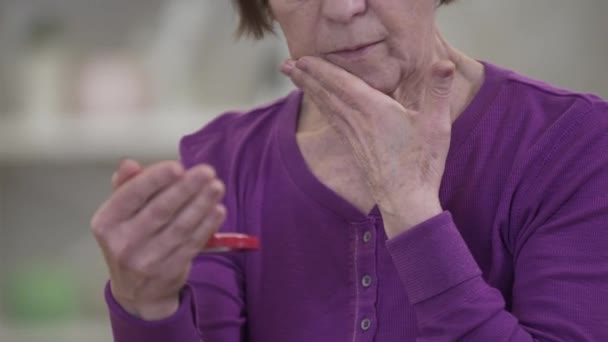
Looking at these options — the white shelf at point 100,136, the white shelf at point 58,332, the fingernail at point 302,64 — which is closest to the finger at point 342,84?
the fingernail at point 302,64

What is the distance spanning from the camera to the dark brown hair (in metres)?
1.24

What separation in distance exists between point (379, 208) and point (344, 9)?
0.65 ft

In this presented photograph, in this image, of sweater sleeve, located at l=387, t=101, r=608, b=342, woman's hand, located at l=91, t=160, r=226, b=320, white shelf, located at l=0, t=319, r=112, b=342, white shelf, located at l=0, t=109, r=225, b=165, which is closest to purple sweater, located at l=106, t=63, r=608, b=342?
sweater sleeve, located at l=387, t=101, r=608, b=342

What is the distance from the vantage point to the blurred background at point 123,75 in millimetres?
2109

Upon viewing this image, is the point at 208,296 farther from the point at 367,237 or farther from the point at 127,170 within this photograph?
the point at 127,170

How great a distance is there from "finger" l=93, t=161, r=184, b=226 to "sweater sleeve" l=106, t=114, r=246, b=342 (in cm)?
15

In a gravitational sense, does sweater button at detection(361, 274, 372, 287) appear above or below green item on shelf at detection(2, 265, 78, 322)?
above

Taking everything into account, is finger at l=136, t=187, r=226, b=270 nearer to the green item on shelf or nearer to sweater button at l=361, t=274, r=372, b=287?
sweater button at l=361, t=274, r=372, b=287

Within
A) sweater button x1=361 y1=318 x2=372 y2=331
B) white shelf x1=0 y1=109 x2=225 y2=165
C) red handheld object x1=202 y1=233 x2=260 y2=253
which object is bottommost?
white shelf x1=0 y1=109 x2=225 y2=165

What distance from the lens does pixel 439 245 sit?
88 cm

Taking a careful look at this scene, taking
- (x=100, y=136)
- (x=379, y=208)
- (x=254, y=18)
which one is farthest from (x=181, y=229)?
(x=100, y=136)

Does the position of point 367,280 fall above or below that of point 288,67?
below

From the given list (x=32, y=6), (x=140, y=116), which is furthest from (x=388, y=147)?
(x=32, y=6)

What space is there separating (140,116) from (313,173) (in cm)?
105
